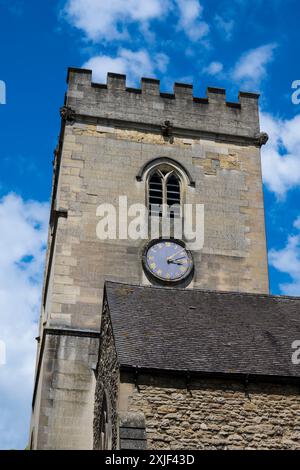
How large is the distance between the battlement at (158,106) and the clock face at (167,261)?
4.05 m

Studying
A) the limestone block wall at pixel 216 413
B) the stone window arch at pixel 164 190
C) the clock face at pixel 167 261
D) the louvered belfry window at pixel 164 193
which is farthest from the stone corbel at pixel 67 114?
the limestone block wall at pixel 216 413

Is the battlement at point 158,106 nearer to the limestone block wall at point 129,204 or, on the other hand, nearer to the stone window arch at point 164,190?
the limestone block wall at point 129,204

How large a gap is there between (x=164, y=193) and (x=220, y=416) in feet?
32.8

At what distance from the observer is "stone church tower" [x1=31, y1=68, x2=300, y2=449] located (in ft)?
59.1

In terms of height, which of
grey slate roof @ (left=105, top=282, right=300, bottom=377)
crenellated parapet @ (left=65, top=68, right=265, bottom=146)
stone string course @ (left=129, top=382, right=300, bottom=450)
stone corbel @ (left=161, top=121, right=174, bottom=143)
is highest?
crenellated parapet @ (left=65, top=68, right=265, bottom=146)

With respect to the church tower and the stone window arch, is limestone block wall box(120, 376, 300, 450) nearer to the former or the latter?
the church tower

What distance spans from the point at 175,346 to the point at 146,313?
50.0 inches

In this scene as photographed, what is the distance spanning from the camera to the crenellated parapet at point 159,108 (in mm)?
22438

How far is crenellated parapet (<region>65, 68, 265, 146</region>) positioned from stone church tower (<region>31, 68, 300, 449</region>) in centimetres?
3

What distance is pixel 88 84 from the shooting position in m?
22.8

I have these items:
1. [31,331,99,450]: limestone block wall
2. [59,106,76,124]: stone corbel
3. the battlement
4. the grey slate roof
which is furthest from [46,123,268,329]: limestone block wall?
the grey slate roof
